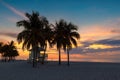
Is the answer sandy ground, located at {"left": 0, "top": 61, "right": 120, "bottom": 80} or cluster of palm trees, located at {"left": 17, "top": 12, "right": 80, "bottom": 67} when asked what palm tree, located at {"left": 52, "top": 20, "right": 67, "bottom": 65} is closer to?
cluster of palm trees, located at {"left": 17, "top": 12, "right": 80, "bottom": 67}

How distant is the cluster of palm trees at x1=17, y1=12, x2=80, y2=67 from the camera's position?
1483 inches

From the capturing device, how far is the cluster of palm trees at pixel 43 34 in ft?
124

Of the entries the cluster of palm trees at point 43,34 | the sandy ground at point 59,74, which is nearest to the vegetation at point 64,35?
the cluster of palm trees at point 43,34

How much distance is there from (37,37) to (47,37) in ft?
Result: 16.1

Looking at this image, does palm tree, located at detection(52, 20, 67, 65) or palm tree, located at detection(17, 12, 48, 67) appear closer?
palm tree, located at detection(17, 12, 48, 67)

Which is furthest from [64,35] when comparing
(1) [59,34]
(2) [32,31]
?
(2) [32,31]

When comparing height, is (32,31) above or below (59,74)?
above

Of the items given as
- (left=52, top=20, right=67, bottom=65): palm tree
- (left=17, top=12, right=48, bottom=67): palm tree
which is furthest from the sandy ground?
(left=52, top=20, right=67, bottom=65): palm tree

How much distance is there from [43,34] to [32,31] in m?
2.14

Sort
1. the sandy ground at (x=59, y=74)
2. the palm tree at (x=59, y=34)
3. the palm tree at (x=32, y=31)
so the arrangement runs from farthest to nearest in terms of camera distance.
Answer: the palm tree at (x=59, y=34) → the palm tree at (x=32, y=31) → the sandy ground at (x=59, y=74)

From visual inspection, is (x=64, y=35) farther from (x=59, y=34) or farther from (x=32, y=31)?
(x=32, y=31)

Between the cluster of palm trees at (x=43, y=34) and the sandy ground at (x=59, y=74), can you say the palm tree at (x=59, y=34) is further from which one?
the sandy ground at (x=59, y=74)

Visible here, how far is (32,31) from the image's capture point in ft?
124

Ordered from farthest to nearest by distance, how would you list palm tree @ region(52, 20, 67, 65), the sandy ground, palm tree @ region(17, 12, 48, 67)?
1. palm tree @ region(52, 20, 67, 65)
2. palm tree @ region(17, 12, 48, 67)
3. the sandy ground
